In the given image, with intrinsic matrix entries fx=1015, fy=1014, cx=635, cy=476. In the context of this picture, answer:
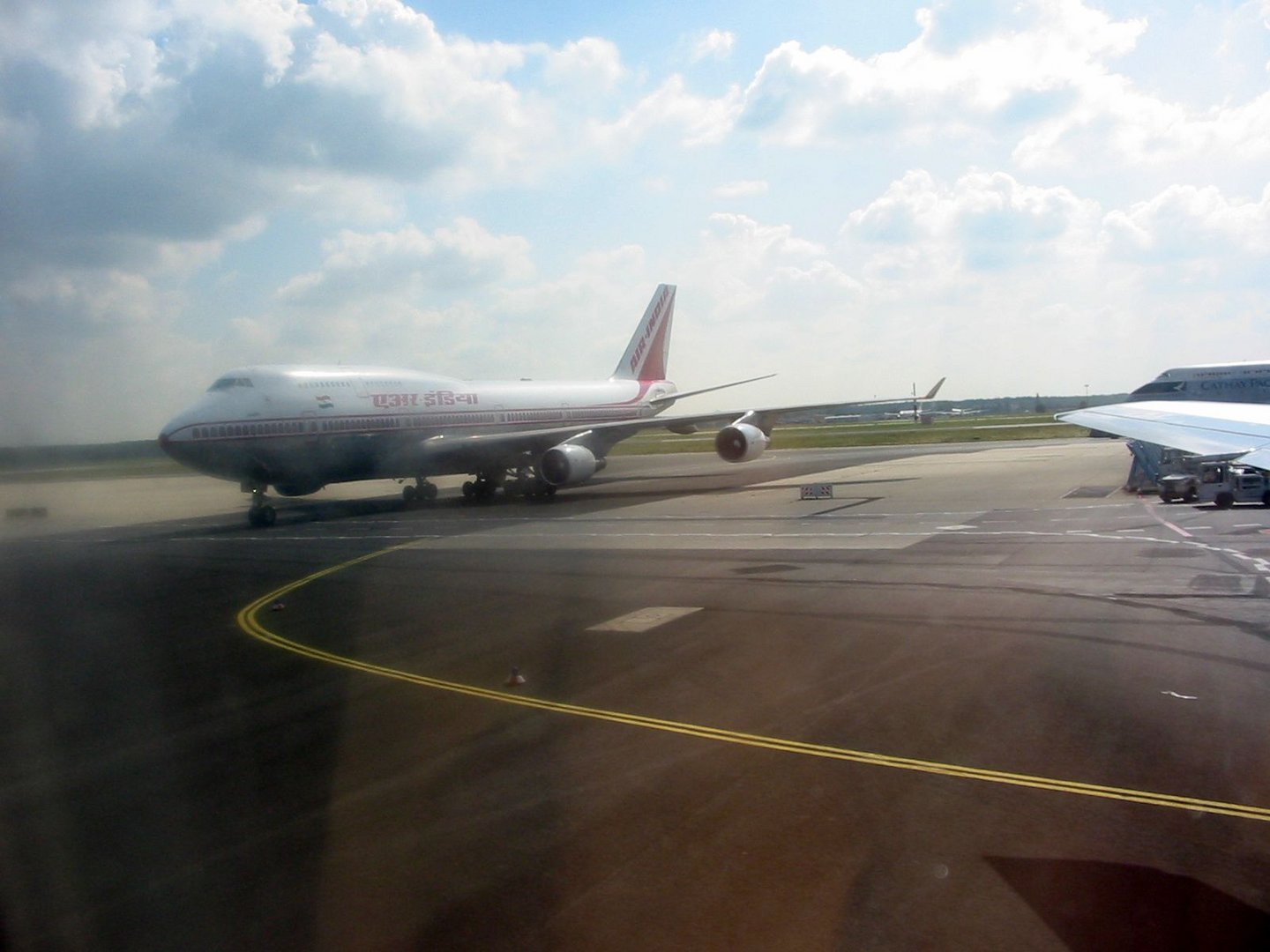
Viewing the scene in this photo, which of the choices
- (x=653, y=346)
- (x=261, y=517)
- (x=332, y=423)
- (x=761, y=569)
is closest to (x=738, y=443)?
(x=332, y=423)

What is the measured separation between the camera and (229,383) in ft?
95.1

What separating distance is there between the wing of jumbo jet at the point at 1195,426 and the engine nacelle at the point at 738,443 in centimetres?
2072

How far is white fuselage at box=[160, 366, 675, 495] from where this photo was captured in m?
28.3

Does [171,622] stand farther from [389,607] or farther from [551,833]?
[551,833]

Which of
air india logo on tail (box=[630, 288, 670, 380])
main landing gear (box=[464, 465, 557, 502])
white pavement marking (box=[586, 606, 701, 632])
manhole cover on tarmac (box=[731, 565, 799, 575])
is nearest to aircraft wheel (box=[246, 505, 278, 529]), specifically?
main landing gear (box=[464, 465, 557, 502])

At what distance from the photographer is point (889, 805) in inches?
287

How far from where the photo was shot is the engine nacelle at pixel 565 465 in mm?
32094

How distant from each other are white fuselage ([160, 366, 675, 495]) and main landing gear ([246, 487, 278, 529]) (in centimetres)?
36

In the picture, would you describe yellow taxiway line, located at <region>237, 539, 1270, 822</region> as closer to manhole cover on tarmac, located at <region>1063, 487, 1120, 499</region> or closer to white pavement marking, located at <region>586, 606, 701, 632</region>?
white pavement marking, located at <region>586, 606, 701, 632</region>

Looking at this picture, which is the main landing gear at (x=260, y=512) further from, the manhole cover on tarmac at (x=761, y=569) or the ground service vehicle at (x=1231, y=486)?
the ground service vehicle at (x=1231, y=486)

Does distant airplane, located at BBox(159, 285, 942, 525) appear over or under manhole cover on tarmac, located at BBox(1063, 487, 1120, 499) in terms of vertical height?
over

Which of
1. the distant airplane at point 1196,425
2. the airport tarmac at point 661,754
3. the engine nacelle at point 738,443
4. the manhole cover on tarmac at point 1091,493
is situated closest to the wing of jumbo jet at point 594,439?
the engine nacelle at point 738,443

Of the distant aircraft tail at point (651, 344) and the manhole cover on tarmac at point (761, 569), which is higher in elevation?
the distant aircraft tail at point (651, 344)

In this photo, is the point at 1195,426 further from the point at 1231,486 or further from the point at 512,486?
the point at 512,486
